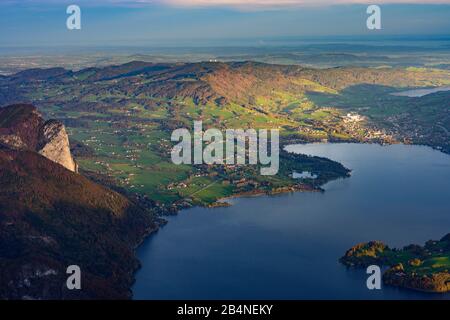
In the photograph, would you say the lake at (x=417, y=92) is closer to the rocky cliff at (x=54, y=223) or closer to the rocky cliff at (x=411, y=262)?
the rocky cliff at (x=54, y=223)

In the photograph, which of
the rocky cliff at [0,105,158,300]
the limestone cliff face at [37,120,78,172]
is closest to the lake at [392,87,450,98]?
the limestone cliff face at [37,120,78,172]

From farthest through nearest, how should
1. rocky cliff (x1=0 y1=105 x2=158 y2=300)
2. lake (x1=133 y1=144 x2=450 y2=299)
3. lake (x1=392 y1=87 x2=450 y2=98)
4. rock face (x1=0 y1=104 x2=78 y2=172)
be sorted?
lake (x1=392 y1=87 x2=450 y2=98) < rock face (x1=0 y1=104 x2=78 y2=172) < lake (x1=133 y1=144 x2=450 y2=299) < rocky cliff (x1=0 y1=105 x2=158 y2=300)

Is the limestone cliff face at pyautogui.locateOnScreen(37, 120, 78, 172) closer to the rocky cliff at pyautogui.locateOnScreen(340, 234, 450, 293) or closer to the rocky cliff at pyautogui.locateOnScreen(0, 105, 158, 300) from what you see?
the rocky cliff at pyautogui.locateOnScreen(0, 105, 158, 300)

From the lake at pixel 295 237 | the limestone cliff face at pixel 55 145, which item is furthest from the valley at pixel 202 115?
the limestone cliff face at pixel 55 145

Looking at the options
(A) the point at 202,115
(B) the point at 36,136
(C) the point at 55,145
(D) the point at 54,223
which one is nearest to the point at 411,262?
(D) the point at 54,223

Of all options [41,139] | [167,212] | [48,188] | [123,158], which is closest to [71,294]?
[48,188]

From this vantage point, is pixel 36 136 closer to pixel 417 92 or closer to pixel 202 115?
pixel 202 115

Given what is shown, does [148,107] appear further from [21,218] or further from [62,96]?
[21,218]
